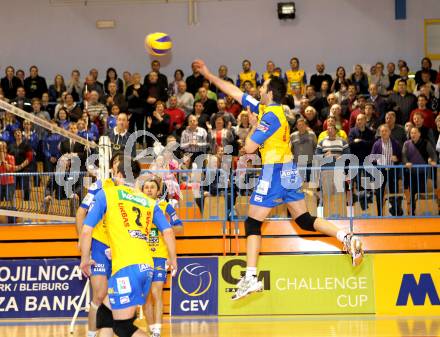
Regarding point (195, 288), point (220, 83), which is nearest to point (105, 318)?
point (220, 83)

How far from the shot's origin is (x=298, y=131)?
17.3m

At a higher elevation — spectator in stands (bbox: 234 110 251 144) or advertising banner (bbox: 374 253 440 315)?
spectator in stands (bbox: 234 110 251 144)

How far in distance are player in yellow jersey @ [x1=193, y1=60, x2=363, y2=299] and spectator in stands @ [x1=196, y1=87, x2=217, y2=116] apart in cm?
1012

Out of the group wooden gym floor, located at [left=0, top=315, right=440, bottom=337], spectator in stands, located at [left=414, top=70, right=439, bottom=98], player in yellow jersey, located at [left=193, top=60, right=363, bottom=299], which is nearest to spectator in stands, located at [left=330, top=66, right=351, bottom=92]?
spectator in stands, located at [left=414, top=70, right=439, bottom=98]

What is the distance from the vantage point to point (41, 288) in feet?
52.2

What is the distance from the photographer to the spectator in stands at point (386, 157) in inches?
649

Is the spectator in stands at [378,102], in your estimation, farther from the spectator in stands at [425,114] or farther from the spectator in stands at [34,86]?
the spectator in stands at [34,86]

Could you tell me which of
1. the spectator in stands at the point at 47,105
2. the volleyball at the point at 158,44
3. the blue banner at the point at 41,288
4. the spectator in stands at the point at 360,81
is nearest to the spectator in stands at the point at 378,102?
the spectator in stands at the point at 360,81

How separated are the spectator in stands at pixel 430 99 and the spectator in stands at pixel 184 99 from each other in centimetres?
568

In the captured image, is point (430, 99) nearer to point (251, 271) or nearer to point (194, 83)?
point (194, 83)

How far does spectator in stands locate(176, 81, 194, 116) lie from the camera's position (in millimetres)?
20844

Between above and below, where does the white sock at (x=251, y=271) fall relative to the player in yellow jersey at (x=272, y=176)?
below

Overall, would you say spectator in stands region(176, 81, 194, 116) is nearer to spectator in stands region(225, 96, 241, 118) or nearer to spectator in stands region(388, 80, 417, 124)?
spectator in stands region(225, 96, 241, 118)

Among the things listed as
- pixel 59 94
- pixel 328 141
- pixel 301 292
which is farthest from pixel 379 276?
pixel 59 94
